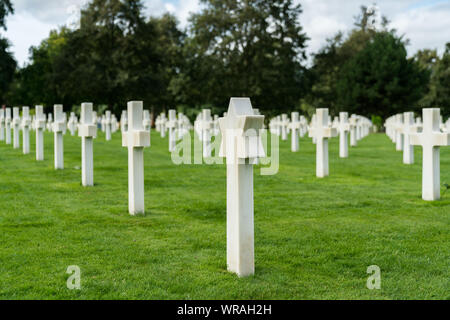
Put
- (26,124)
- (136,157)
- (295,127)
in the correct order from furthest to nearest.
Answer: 1. (295,127)
2. (26,124)
3. (136,157)

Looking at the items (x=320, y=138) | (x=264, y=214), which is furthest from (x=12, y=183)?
(x=320, y=138)

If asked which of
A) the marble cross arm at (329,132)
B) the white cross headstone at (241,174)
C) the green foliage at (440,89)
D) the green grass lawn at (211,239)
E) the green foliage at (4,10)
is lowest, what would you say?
the green grass lawn at (211,239)

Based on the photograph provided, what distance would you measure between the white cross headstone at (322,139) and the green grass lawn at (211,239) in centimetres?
73

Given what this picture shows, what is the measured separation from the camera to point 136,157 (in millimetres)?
7418

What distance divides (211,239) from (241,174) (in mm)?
1575

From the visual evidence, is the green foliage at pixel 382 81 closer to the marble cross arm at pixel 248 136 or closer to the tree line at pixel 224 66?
the tree line at pixel 224 66

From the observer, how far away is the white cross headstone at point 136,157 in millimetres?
7285

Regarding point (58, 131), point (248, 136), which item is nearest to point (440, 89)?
point (58, 131)

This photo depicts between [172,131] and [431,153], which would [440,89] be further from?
[431,153]

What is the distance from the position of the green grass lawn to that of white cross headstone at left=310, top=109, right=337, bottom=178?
2.39 feet

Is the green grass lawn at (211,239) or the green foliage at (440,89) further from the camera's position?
the green foliage at (440,89)

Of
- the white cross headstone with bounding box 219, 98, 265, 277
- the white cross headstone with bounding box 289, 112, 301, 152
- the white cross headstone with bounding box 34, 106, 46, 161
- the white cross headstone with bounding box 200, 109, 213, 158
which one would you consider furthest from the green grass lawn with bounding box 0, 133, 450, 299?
the white cross headstone with bounding box 289, 112, 301, 152

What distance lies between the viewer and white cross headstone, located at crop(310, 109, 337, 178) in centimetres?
1165

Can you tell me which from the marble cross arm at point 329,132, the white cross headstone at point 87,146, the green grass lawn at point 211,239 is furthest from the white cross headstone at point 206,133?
the white cross headstone at point 87,146
